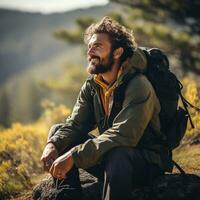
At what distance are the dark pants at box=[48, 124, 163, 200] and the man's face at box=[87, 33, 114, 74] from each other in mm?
815

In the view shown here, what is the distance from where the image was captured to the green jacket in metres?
3.90

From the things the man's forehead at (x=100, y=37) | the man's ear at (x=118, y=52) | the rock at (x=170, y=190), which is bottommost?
the rock at (x=170, y=190)

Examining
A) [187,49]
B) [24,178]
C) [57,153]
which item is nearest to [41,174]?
[24,178]

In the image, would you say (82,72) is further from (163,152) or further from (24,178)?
(163,152)

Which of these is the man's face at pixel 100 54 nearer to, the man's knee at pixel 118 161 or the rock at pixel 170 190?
the man's knee at pixel 118 161

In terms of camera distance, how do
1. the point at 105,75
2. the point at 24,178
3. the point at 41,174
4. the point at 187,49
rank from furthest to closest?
the point at 187,49, the point at 41,174, the point at 24,178, the point at 105,75

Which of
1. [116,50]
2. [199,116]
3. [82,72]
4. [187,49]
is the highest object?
[116,50]

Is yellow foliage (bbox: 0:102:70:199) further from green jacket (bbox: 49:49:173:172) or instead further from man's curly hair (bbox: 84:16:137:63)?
man's curly hair (bbox: 84:16:137:63)

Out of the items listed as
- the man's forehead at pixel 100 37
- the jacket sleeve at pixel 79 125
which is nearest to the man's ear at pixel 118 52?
the man's forehead at pixel 100 37

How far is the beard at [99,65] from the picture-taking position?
4.34m

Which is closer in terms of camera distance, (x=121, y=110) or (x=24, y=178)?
(x=121, y=110)

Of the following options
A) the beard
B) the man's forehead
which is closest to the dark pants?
the beard

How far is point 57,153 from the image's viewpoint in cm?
440

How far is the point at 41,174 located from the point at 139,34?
11.8 meters
